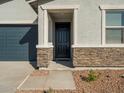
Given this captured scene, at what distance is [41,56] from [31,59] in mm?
5001

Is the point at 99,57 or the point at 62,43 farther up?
the point at 62,43

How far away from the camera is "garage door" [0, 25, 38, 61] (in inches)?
773

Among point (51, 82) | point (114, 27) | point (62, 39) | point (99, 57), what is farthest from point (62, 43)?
point (51, 82)

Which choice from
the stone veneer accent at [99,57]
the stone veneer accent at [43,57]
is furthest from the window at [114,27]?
the stone veneer accent at [43,57]

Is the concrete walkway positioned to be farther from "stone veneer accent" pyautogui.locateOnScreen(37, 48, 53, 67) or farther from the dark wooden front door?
the dark wooden front door

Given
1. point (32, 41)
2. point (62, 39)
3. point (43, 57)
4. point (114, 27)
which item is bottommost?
point (43, 57)

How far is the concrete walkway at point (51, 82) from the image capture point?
10.4 metres

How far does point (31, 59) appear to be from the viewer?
19.6 meters

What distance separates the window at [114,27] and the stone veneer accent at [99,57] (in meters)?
0.50

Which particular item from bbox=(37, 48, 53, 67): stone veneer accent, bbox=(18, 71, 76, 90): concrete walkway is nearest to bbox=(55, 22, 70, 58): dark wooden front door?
bbox=(37, 48, 53, 67): stone veneer accent

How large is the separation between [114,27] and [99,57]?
5.61ft

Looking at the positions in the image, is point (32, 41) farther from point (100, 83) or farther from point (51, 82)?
point (100, 83)

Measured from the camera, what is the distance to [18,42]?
19688 millimetres

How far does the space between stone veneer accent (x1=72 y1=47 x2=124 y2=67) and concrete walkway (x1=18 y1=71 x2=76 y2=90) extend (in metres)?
0.99
